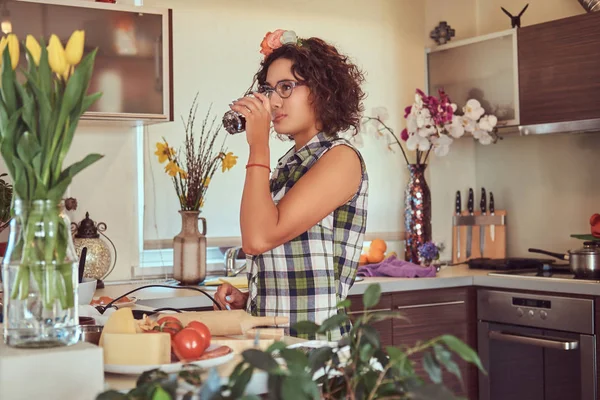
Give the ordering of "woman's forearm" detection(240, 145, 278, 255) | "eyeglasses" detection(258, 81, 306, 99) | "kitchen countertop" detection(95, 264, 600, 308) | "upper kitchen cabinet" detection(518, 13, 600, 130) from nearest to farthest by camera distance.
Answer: "woman's forearm" detection(240, 145, 278, 255) < "eyeglasses" detection(258, 81, 306, 99) < "kitchen countertop" detection(95, 264, 600, 308) < "upper kitchen cabinet" detection(518, 13, 600, 130)

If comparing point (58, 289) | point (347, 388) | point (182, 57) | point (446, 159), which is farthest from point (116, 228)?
point (347, 388)

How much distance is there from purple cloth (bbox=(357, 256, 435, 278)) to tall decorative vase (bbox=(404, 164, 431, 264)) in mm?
342

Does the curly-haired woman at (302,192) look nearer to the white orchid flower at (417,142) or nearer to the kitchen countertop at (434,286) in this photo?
the kitchen countertop at (434,286)

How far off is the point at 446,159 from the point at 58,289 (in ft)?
11.4

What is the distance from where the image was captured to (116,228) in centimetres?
351

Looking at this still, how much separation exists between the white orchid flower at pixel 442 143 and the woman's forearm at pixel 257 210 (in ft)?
7.18

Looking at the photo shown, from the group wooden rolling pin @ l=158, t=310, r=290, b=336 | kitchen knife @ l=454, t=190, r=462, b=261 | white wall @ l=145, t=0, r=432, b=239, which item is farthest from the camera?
kitchen knife @ l=454, t=190, r=462, b=261

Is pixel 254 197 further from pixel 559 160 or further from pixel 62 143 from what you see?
pixel 559 160

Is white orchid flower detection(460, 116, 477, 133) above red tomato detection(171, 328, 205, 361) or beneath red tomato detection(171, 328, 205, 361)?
above

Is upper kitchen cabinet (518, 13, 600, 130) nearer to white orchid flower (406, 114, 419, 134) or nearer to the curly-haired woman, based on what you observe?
white orchid flower (406, 114, 419, 134)

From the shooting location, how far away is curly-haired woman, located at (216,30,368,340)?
1797 millimetres

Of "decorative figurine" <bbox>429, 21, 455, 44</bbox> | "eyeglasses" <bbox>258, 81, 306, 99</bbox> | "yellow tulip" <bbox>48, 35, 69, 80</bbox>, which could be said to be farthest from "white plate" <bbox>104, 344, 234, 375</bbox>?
"decorative figurine" <bbox>429, 21, 455, 44</bbox>

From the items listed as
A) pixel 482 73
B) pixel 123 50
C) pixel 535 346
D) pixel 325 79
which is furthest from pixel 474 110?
pixel 325 79

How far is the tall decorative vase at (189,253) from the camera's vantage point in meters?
3.31
